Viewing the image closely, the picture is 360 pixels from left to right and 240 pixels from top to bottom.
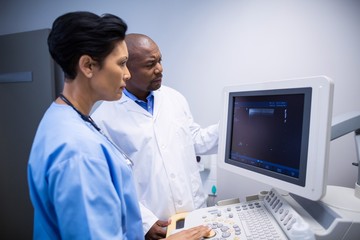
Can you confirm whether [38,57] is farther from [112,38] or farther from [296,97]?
[296,97]

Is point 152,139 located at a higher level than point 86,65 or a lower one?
lower

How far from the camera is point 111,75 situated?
0.66m

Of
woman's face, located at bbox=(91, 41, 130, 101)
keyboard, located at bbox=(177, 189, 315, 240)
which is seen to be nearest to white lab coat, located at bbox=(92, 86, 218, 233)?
keyboard, located at bbox=(177, 189, 315, 240)

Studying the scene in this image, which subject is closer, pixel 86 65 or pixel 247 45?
pixel 86 65

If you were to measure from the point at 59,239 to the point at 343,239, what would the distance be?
27.6 inches

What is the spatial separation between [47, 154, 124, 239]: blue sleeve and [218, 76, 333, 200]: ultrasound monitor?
19.4 inches

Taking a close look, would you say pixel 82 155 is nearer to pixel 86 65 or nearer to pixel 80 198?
pixel 80 198

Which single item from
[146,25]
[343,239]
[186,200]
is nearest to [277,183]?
[343,239]

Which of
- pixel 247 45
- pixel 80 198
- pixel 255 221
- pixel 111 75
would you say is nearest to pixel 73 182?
pixel 80 198

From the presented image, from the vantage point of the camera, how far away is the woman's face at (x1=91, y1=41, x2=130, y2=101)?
64 cm

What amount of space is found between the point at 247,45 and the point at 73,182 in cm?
123

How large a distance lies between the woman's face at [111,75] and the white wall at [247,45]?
A: 3.00 feet

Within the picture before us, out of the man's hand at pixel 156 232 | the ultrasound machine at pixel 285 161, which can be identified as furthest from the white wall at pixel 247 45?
the man's hand at pixel 156 232

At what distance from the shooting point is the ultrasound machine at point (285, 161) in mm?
592
